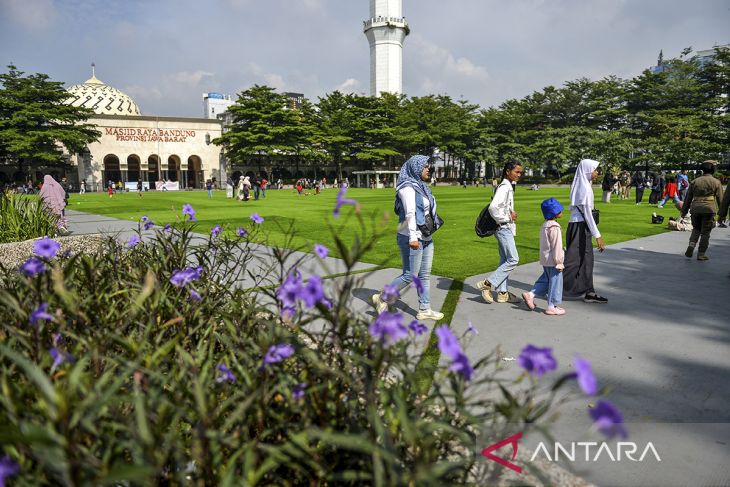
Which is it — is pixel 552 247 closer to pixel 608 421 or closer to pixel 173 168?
pixel 608 421

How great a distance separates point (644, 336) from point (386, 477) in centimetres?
374

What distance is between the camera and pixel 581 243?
561cm

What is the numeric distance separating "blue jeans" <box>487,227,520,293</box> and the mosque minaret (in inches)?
2396

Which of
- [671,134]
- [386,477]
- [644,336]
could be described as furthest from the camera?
[671,134]

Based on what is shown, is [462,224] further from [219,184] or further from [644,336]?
[219,184]

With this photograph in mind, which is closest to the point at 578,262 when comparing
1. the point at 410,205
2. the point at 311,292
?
the point at 410,205

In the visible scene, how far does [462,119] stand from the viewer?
188ft

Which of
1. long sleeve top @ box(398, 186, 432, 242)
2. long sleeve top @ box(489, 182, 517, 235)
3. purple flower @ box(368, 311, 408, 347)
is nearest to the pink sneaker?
long sleeve top @ box(489, 182, 517, 235)

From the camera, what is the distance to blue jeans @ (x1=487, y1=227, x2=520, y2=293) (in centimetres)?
542

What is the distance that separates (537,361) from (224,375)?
130 centimetres

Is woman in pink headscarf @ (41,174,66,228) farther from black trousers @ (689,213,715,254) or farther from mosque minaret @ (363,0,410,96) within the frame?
mosque minaret @ (363,0,410,96)

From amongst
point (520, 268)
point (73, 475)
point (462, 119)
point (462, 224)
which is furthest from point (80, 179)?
point (73, 475)

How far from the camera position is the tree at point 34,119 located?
136 ft

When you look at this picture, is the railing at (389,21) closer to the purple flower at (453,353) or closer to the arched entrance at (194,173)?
the arched entrance at (194,173)
